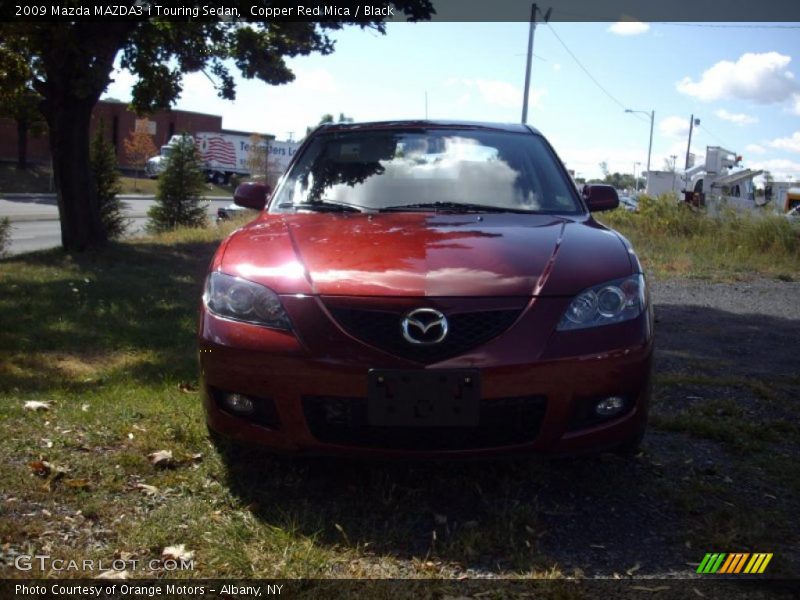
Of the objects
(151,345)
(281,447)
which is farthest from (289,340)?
(151,345)

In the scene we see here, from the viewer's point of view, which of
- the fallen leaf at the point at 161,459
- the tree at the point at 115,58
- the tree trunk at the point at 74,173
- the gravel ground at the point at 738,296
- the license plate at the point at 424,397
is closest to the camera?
the license plate at the point at 424,397

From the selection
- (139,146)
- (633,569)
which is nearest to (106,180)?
(633,569)

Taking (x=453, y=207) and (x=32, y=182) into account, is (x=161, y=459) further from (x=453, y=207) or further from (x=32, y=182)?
(x=32, y=182)

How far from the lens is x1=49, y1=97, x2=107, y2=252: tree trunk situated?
40.8 feet

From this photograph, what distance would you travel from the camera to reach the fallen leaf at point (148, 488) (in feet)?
10.2

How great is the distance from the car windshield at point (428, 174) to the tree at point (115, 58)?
685 centimetres

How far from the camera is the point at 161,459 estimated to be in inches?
134

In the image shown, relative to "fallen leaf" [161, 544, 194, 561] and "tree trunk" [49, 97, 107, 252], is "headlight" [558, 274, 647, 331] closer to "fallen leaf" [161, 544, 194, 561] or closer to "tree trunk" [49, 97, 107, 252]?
"fallen leaf" [161, 544, 194, 561]

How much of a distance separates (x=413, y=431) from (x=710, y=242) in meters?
12.9

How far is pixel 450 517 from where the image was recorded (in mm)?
2938

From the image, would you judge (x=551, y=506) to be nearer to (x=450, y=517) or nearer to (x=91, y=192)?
(x=450, y=517)

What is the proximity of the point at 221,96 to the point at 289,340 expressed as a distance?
1299cm

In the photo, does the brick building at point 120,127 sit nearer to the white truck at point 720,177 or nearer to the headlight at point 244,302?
the white truck at point 720,177
